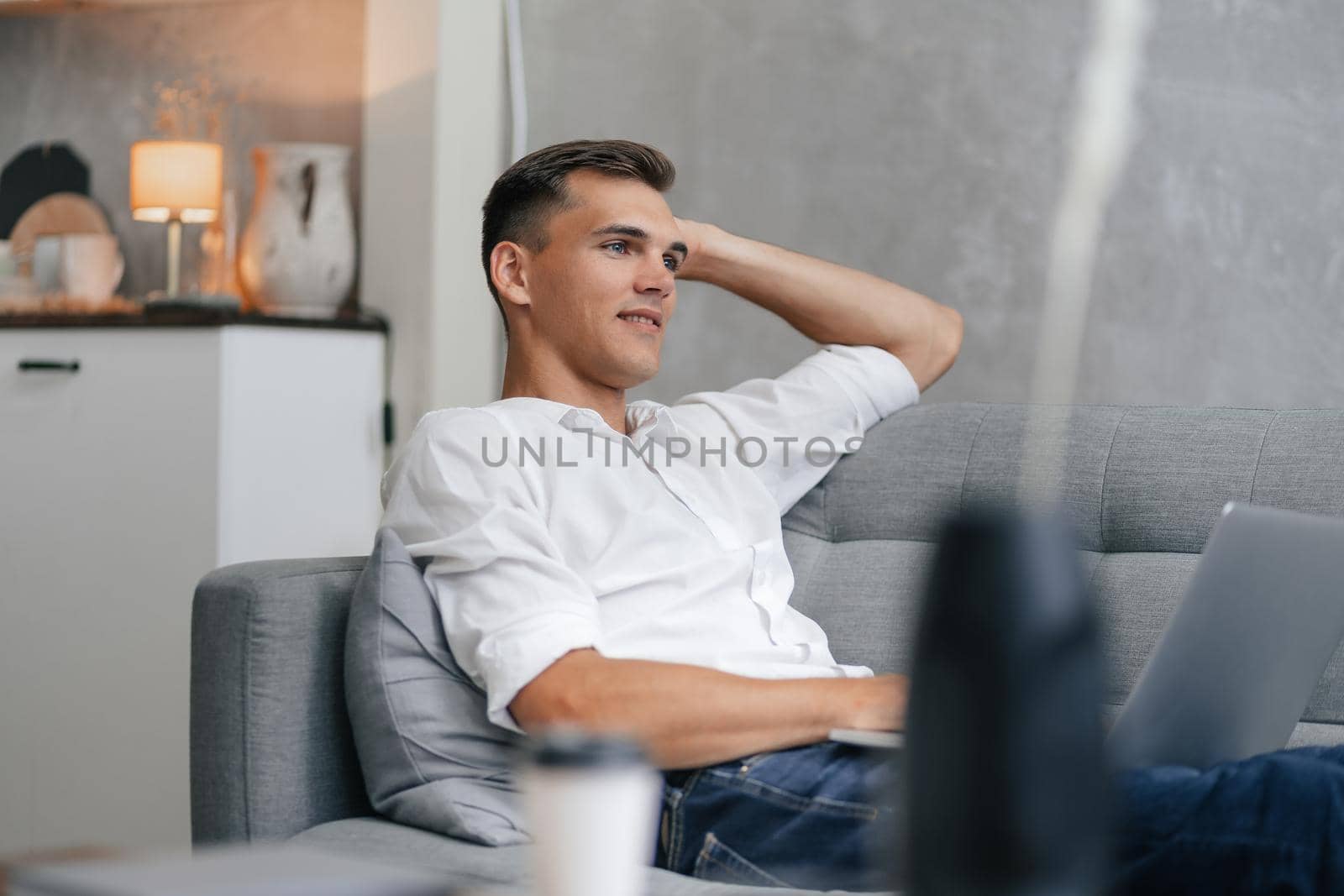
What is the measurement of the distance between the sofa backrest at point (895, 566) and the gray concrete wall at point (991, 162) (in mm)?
756

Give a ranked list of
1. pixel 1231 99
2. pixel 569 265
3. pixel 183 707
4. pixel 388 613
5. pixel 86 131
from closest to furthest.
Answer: pixel 388 613, pixel 569 265, pixel 1231 99, pixel 183 707, pixel 86 131

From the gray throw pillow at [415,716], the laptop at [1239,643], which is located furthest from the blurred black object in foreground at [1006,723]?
the gray throw pillow at [415,716]

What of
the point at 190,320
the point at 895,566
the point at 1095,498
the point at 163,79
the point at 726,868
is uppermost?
the point at 163,79

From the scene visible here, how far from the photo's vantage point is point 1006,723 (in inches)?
24.4

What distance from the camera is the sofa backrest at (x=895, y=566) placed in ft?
4.76

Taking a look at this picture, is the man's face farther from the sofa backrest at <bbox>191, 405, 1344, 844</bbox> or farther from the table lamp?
the table lamp

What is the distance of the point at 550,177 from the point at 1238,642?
1163 millimetres

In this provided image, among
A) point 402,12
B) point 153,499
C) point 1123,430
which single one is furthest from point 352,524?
point 1123,430

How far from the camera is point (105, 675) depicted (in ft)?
9.17

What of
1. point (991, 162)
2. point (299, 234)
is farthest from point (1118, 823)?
point (299, 234)

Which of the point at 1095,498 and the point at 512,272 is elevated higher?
the point at 512,272

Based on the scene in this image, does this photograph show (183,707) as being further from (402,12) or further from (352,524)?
(402,12)

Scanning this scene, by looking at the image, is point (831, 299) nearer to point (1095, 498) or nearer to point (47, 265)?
point (1095, 498)

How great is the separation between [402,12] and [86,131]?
3.47ft
